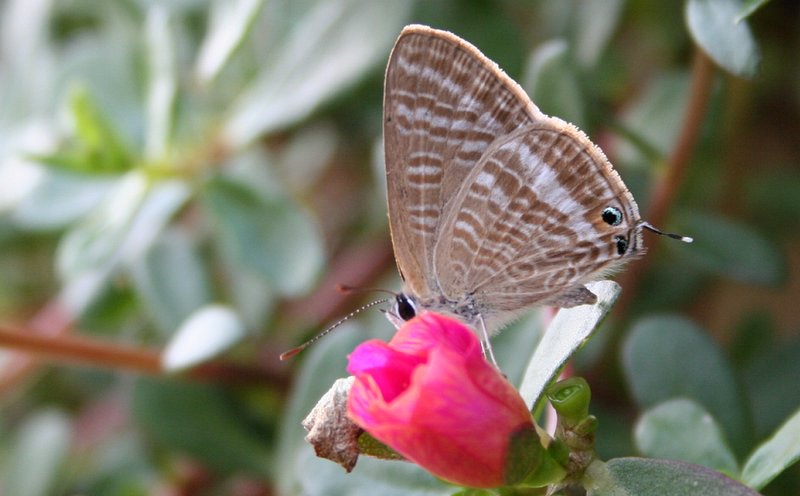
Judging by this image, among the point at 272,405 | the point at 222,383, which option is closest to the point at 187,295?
the point at 222,383

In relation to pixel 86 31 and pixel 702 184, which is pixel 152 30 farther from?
pixel 702 184

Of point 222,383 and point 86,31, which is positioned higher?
point 86,31

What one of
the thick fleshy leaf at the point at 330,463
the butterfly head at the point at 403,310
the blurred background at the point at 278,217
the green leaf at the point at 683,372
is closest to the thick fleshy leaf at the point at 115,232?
the blurred background at the point at 278,217

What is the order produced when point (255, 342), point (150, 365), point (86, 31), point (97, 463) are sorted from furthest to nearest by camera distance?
point (86, 31) → point (97, 463) → point (255, 342) → point (150, 365)

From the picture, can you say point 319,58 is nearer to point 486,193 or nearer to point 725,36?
point 486,193

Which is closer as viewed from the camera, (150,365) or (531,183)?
(531,183)

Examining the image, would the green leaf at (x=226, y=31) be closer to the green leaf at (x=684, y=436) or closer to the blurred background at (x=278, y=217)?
the blurred background at (x=278, y=217)

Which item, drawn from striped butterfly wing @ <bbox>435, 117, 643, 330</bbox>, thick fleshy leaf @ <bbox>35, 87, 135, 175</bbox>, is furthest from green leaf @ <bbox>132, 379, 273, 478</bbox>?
striped butterfly wing @ <bbox>435, 117, 643, 330</bbox>

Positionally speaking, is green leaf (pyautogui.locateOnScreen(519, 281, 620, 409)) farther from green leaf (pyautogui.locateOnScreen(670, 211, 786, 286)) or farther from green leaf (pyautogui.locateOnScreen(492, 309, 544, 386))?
green leaf (pyautogui.locateOnScreen(670, 211, 786, 286))
